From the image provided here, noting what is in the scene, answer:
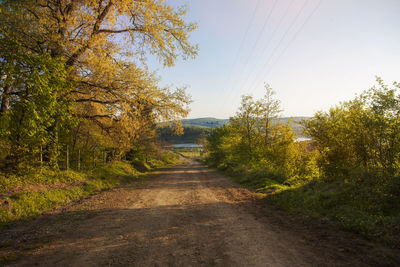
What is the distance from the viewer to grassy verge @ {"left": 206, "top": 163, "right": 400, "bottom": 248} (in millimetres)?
5020

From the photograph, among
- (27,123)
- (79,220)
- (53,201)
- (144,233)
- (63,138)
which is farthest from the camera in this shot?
(63,138)

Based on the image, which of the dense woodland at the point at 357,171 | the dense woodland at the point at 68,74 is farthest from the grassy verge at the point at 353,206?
the dense woodland at the point at 68,74

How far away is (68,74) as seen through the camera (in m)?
9.82

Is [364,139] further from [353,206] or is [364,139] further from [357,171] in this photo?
[353,206]

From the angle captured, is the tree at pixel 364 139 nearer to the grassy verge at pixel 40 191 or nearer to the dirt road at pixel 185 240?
the dirt road at pixel 185 240

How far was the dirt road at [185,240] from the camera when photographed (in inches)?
156

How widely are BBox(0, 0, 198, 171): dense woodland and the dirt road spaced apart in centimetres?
376

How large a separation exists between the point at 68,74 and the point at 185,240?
30.8 feet

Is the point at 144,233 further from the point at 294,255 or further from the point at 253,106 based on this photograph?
the point at 253,106

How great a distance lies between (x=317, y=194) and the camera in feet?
26.3

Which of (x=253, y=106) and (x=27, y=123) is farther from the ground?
(x=253, y=106)

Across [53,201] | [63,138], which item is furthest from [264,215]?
[63,138]

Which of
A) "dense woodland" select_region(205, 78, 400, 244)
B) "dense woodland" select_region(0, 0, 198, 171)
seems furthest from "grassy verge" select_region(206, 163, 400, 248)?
"dense woodland" select_region(0, 0, 198, 171)

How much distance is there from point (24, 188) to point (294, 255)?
965cm
